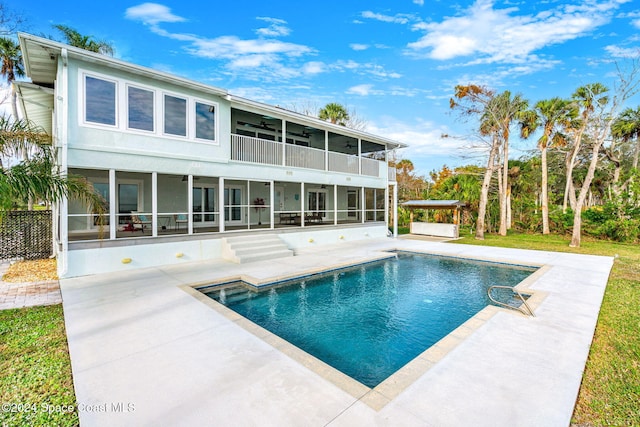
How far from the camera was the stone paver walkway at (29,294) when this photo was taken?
6215 millimetres

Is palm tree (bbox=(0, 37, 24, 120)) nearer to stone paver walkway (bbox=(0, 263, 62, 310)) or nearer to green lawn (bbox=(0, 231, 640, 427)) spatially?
stone paver walkway (bbox=(0, 263, 62, 310))

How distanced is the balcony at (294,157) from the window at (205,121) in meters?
0.89

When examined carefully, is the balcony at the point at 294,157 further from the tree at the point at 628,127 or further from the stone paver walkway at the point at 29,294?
the tree at the point at 628,127

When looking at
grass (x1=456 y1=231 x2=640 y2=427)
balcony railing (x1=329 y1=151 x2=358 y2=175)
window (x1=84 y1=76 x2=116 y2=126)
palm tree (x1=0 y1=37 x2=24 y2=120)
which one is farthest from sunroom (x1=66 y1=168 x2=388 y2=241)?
palm tree (x1=0 y1=37 x2=24 y2=120)

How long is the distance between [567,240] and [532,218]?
4.06 m

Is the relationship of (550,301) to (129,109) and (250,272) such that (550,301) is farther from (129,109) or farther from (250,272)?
(129,109)

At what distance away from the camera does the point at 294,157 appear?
13.9 metres

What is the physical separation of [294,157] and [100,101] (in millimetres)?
7386

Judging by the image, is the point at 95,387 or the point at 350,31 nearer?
the point at 95,387

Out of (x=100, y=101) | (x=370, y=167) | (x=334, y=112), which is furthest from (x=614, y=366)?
(x=334, y=112)

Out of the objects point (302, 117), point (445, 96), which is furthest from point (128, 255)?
point (445, 96)

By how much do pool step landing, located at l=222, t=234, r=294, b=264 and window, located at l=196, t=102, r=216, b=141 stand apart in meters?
3.80

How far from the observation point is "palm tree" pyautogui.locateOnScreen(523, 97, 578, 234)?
1886 cm

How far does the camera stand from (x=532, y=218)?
21.0 m
